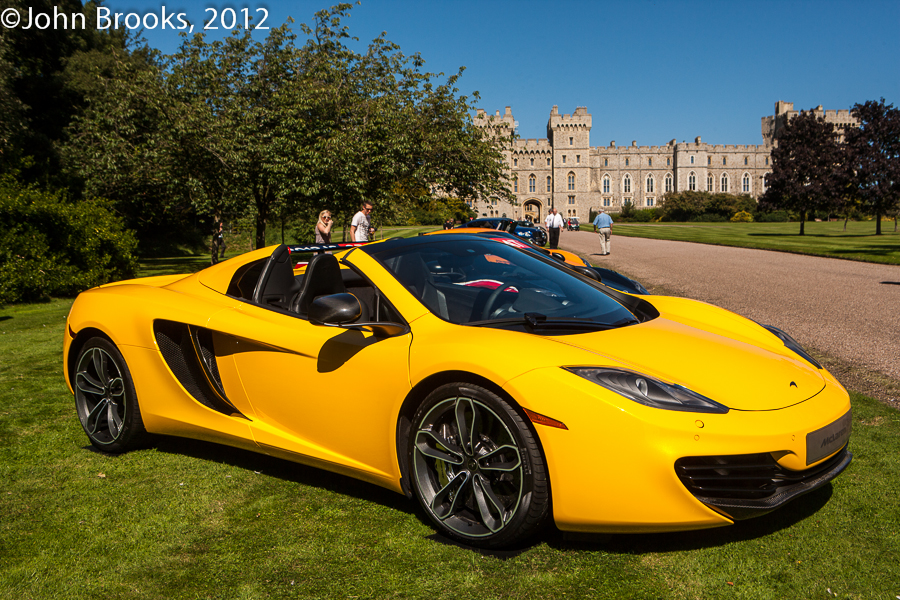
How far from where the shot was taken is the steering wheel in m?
3.07

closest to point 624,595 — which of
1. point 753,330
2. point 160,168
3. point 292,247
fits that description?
point 753,330

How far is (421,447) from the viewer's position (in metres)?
2.80

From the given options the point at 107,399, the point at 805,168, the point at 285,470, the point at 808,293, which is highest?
the point at 805,168

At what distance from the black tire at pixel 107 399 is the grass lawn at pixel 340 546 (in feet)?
0.63

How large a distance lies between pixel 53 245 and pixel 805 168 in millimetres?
45020

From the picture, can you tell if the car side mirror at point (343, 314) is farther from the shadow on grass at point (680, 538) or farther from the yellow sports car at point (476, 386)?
the shadow on grass at point (680, 538)

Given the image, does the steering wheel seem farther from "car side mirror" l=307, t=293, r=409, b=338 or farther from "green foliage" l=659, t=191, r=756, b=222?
"green foliage" l=659, t=191, r=756, b=222

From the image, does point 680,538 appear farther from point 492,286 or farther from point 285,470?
point 285,470

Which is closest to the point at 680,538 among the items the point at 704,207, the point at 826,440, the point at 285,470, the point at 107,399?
the point at 826,440

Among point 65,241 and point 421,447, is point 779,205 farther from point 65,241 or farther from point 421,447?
point 421,447

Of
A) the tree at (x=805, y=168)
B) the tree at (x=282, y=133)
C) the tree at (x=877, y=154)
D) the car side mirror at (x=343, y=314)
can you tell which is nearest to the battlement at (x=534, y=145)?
the tree at (x=805, y=168)

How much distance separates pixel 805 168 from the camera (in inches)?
1715

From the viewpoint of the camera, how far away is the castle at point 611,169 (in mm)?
116625

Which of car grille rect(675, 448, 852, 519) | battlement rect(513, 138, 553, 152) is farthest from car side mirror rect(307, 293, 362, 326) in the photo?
battlement rect(513, 138, 553, 152)
